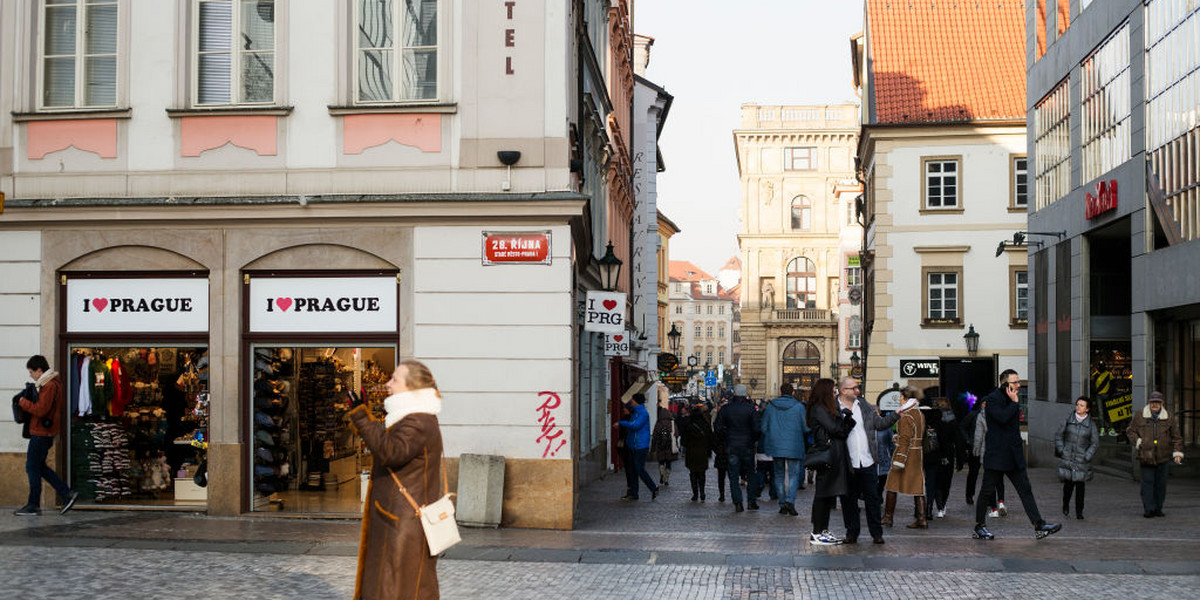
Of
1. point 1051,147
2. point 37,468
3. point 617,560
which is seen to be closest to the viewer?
point 617,560

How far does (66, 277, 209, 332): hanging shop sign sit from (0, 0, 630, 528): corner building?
26 millimetres

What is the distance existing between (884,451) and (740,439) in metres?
2.43

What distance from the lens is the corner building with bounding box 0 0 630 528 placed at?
15625 millimetres

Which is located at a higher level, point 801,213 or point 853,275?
point 801,213

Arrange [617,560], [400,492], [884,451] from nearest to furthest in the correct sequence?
[400,492] → [617,560] → [884,451]

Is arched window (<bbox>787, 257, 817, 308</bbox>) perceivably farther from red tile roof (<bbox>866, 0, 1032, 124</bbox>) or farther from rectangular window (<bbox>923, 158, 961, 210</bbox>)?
rectangular window (<bbox>923, 158, 961, 210</bbox>)

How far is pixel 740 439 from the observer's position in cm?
1972

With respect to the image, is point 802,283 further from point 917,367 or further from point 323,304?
point 323,304

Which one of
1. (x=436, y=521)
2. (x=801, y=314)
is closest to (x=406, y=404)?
(x=436, y=521)

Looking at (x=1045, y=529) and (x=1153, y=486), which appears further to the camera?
(x=1153, y=486)

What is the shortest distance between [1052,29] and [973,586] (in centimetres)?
2408

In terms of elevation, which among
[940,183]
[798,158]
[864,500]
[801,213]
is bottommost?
[864,500]

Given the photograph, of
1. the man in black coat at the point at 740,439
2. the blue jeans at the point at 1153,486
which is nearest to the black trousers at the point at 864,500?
the man in black coat at the point at 740,439

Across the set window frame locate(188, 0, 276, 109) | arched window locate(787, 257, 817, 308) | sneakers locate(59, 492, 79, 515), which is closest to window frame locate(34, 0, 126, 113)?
window frame locate(188, 0, 276, 109)
